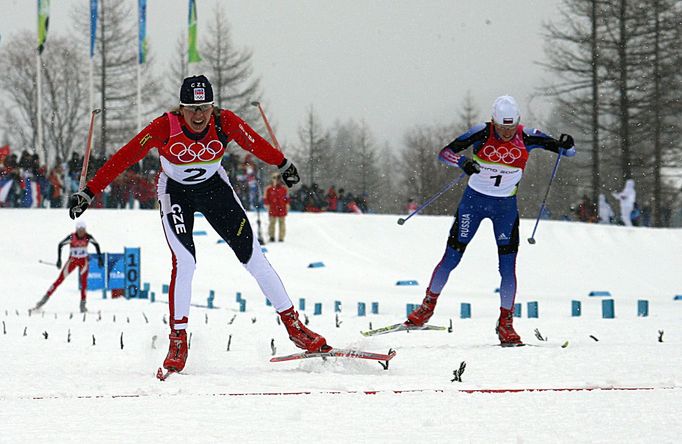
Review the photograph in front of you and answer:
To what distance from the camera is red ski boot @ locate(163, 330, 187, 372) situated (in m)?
5.05

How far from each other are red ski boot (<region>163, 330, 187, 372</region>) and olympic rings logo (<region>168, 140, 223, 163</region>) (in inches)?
42.0

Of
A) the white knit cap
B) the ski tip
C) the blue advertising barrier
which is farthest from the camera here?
the blue advertising barrier

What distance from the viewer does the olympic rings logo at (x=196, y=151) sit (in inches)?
207

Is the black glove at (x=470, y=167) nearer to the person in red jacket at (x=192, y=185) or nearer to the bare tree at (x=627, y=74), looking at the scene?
the person in red jacket at (x=192, y=185)

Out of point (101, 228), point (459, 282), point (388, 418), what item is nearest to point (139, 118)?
point (101, 228)

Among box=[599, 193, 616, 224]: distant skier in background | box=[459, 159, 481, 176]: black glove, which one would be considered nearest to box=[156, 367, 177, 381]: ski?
box=[459, 159, 481, 176]: black glove

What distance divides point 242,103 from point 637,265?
24408 mm

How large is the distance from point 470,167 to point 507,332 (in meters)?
1.28

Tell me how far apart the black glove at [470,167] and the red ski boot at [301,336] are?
1933 millimetres

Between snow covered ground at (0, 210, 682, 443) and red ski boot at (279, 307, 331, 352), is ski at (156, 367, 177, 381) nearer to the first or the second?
snow covered ground at (0, 210, 682, 443)

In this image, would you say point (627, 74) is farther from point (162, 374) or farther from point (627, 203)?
point (162, 374)

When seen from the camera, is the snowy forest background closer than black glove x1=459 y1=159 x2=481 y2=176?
No

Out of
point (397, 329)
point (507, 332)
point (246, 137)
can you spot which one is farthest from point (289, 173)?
point (397, 329)

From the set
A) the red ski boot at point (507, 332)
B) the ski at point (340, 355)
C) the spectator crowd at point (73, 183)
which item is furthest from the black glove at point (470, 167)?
the spectator crowd at point (73, 183)
